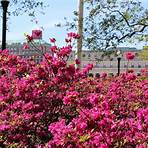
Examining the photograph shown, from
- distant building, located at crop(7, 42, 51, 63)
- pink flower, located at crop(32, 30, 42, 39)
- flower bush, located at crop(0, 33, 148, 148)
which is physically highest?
pink flower, located at crop(32, 30, 42, 39)

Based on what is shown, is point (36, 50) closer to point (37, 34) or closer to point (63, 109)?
point (37, 34)

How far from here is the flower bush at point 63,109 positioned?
Result: 4.31 meters

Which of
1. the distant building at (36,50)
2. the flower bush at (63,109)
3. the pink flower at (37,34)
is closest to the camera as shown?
the flower bush at (63,109)

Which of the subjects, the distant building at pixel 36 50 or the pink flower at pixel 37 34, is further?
the distant building at pixel 36 50

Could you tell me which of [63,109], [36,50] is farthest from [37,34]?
[63,109]

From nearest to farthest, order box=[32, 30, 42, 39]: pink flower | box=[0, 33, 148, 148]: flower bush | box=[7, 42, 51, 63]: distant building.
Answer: box=[0, 33, 148, 148]: flower bush < box=[32, 30, 42, 39]: pink flower < box=[7, 42, 51, 63]: distant building

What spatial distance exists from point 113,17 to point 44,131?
21.0 meters

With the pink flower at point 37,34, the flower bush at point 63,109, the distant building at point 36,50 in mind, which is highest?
the pink flower at point 37,34

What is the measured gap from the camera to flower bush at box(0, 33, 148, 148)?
4309 mm

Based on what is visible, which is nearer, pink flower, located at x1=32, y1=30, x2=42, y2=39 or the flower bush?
the flower bush

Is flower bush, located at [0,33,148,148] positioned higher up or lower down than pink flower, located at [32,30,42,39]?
lower down

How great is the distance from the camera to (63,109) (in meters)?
6.68

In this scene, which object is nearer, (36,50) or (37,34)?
(37,34)

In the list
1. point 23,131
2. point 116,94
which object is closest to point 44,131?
point 23,131
